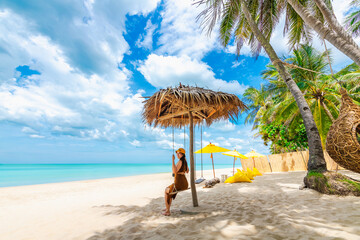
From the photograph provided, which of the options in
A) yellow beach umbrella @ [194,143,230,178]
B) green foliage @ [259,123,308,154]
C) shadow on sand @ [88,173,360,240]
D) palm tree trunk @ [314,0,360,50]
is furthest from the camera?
green foliage @ [259,123,308,154]

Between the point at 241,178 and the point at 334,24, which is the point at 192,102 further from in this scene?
the point at 241,178

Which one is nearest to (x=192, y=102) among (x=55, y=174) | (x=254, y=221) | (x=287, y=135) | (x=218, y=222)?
(x=218, y=222)

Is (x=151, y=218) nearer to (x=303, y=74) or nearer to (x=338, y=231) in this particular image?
(x=338, y=231)

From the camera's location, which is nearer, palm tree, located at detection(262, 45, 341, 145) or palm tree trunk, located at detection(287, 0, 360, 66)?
palm tree trunk, located at detection(287, 0, 360, 66)

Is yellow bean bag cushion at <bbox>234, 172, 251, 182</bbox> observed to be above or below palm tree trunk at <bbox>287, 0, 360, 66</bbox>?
below

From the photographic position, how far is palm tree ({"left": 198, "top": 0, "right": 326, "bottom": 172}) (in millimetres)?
5301

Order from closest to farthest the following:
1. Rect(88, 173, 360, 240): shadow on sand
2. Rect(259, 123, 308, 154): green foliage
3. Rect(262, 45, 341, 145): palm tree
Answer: Rect(88, 173, 360, 240): shadow on sand
Rect(262, 45, 341, 145): palm tree
Rect(259, 123, 308, 154): green foliage

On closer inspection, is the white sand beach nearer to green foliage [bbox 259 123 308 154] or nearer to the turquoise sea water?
green foliage [bbox 259 123 308 154]

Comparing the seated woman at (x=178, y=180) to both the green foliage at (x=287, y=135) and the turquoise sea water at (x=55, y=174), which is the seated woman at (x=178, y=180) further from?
the turquoise sea water at (x=55, y=174)

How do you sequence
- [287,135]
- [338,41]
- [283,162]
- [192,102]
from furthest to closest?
[287,135] < [283,162] < [338,41] < [192,102]

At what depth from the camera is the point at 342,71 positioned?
12.7 meters

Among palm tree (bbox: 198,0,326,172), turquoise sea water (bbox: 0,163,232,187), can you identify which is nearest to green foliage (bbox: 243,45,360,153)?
palm tree (bbox: 198,0,326,172)

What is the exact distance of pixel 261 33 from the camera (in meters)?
6.90

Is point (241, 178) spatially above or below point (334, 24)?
below
